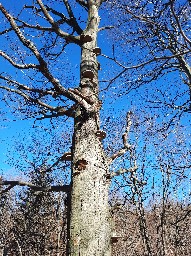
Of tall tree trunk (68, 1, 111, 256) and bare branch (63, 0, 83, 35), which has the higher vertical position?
bare branch (63, 0, 83, 35)

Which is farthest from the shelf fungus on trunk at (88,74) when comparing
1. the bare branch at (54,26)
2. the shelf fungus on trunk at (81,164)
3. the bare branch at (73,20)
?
the bare branch at (73,20)

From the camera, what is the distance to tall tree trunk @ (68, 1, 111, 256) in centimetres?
251

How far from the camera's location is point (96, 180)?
9.27 ft

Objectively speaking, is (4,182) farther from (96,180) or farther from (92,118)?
(92,118)


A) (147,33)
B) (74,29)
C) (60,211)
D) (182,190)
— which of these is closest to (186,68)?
(147,33)

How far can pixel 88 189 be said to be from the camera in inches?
108

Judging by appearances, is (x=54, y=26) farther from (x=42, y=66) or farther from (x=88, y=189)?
(x=88, y=189)

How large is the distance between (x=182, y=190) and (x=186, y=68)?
7914 mm

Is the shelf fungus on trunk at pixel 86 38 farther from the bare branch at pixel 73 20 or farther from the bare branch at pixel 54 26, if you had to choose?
the bare branch at pixel 73 20

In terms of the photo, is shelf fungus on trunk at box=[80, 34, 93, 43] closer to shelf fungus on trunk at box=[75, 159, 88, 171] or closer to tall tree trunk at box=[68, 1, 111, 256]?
tall tree trunk at box=[68, 1, 111, 256]

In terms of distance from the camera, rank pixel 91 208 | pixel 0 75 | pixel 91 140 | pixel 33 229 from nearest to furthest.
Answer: pixel 91 208 → pixel 91 140 → pixel 0 75 → pixel 33 229

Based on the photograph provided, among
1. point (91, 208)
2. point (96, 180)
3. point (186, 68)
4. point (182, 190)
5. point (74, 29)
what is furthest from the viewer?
point (182, 190)

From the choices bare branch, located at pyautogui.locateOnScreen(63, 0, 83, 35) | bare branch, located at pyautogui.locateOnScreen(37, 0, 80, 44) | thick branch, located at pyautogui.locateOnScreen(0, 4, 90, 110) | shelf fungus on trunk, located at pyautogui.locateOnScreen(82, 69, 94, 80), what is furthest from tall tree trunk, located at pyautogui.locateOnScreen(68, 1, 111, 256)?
bare branch, located at pyautogui.locateOnScreen(63, 0, 83, 35)

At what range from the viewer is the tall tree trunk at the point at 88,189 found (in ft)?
8.22
